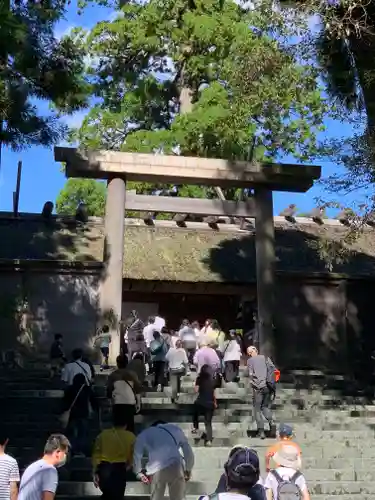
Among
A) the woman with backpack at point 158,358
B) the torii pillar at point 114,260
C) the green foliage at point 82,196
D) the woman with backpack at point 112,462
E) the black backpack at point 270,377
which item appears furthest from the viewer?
the green foliage at point 82,196

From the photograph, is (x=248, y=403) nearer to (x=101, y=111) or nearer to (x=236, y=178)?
(x=236, y=178)

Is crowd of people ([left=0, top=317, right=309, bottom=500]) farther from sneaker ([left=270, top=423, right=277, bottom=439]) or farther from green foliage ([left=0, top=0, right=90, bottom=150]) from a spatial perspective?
green foliage ([left=0, top=0, right=90, bottom=150])

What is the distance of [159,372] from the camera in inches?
496

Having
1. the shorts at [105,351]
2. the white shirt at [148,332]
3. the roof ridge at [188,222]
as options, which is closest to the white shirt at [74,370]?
the shorts at [105,351]

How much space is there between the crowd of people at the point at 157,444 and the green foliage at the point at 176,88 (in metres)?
10.4

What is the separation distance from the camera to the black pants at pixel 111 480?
19.7 ft

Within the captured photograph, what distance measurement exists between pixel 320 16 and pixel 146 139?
12507 mm

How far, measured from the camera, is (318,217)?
2423 centimetres

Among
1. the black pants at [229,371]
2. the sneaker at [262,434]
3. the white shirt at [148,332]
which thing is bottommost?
the sneaker at [262,434]

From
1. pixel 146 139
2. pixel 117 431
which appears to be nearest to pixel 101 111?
pixel 146 139

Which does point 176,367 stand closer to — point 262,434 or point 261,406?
point 261,406

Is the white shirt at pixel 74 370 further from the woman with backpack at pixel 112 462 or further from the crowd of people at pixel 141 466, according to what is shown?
the woman with backpack at pixel 112 462

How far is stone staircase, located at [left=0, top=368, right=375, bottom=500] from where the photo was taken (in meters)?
8.48

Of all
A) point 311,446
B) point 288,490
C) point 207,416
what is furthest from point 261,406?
point 288,490
